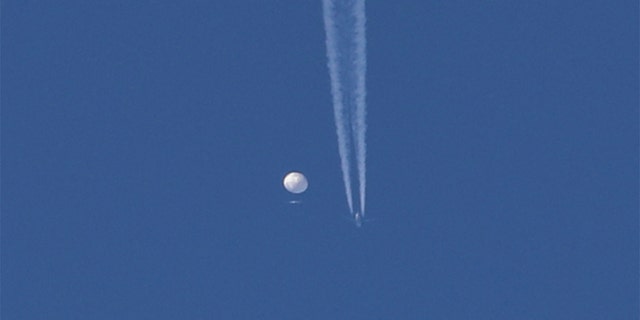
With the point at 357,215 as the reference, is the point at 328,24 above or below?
above

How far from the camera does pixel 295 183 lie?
393 ft

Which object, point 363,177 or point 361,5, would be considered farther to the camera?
point 363,177

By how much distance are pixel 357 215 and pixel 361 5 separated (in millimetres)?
13008

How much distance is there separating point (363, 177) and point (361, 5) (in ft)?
32.8

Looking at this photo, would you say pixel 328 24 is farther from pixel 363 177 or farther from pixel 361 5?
pixel 363 177

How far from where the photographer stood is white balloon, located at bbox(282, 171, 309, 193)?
393ft

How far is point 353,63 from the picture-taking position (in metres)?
108

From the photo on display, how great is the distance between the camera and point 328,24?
107438mm

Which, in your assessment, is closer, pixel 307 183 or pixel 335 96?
pixel 335 96

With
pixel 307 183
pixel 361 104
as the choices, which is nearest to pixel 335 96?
pixel 361 104

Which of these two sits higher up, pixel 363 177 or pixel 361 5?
pixel 361 5

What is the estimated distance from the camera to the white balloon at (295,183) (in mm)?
119688

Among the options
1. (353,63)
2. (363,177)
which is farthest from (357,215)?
(353,63)

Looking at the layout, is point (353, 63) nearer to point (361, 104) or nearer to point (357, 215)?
point (361, 104)
